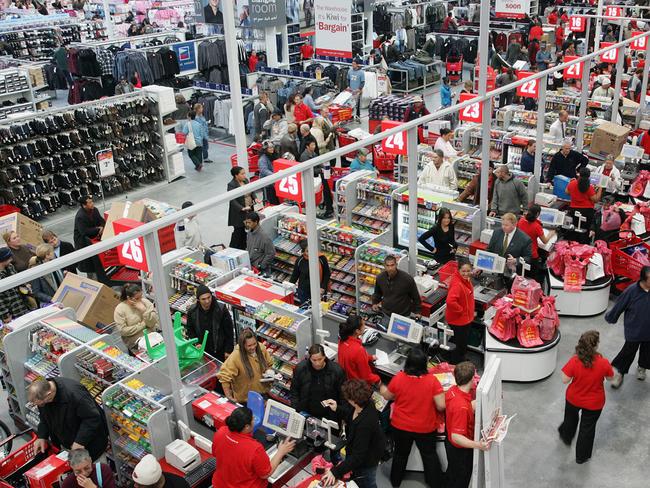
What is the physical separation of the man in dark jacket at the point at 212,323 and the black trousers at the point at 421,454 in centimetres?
221

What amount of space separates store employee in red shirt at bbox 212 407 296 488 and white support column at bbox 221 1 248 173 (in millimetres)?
7048

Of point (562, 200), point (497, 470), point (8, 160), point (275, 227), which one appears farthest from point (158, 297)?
point (8, 160)

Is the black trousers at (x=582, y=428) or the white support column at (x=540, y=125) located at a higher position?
the white support column at (x=540, y=125)

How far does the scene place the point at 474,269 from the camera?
9273mm

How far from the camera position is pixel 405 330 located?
7359 mm

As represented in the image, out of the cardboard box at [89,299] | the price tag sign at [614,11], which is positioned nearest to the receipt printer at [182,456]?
the cardboard box at [89,299]

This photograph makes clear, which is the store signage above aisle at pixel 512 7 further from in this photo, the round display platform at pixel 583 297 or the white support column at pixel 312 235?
the white support column at pixel 312 235

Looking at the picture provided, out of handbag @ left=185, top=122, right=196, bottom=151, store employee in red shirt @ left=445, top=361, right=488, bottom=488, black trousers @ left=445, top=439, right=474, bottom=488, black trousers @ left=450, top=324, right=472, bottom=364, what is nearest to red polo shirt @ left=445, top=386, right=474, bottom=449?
store employee in red shirt @ left=445, top=361, right=488, bottom=488

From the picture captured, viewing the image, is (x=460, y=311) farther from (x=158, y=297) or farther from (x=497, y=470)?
(x=158, y=297)

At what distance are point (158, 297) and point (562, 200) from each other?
25.0ft

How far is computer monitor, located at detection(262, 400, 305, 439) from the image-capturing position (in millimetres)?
5941

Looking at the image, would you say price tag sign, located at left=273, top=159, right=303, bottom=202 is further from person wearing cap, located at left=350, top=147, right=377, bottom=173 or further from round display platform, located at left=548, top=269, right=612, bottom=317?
person wearing cap, located at left=350, top=147, right=377, bottom=173

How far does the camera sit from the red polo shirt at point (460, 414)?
583cm

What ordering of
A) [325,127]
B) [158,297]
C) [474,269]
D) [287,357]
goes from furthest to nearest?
[325,127], [474,269], [287,357], [158,297]
